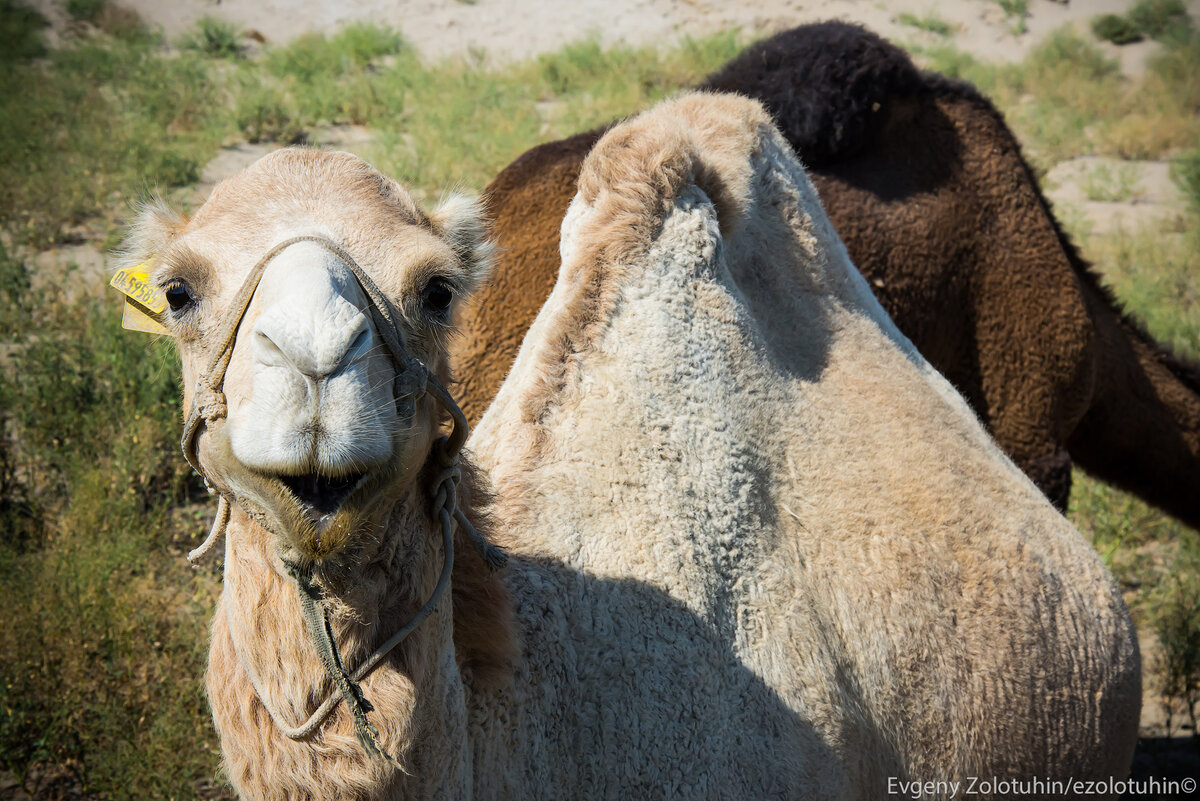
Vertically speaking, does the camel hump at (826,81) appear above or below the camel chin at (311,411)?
below

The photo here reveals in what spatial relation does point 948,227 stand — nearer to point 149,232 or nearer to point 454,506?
point 454,506

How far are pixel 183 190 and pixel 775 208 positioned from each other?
6.99m

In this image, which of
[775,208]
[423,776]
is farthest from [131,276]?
[775,208]

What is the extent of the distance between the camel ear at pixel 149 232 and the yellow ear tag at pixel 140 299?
0.03 meters

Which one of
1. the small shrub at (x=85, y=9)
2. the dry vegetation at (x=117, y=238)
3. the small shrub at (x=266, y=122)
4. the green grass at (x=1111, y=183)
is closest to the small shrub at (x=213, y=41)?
A: the dry vegetation at (x=117, y=238)

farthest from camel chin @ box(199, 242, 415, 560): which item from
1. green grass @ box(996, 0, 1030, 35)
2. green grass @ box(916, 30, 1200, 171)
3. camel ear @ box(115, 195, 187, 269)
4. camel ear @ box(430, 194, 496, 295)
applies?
green grass @ box(996, 0, 1030, 35)

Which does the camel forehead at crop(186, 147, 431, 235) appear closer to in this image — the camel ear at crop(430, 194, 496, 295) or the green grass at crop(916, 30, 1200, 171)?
the camel ear at crop(430, 194, 496, 295)

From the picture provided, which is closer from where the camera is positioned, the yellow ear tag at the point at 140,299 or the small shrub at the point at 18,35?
the yellow ear tag at the point at 140,299

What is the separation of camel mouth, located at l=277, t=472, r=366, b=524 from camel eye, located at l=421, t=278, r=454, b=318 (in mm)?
377

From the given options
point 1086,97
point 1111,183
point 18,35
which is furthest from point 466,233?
point 1086,97

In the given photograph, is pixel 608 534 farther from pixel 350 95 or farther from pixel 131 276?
pixel 350 95

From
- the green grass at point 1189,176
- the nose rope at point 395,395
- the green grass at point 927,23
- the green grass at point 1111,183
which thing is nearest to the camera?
the nose rope at point 395,395

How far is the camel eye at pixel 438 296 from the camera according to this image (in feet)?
5.39

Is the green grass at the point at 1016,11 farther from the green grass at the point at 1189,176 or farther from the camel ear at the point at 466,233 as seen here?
the camel ear at the point at 466,233
